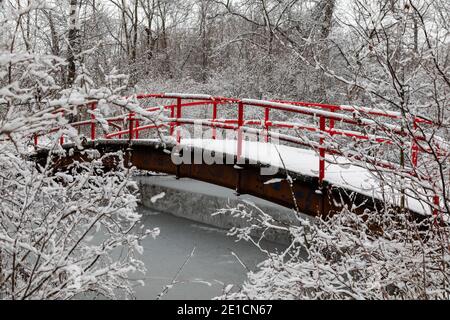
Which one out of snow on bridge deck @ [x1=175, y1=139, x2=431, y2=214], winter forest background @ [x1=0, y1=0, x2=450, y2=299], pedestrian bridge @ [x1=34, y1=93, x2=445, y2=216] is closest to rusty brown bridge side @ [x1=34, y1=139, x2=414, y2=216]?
pedestrian bridge @ [x1=34, y1=93, x2=445, y2=216]

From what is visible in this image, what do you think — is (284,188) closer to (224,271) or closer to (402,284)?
(224,271)

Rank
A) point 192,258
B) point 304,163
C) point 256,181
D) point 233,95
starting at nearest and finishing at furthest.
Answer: point 304,163
point 256,181
point 192,258
point 233,95

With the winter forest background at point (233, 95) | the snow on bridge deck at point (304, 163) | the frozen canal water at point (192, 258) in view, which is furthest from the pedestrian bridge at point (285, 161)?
the frozen canal water at point (192, 258)

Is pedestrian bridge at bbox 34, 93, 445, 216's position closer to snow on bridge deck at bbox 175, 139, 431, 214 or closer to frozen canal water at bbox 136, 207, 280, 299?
snow on bridge deck at bbox 175, 139, 431, 214

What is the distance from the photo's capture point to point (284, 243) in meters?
11.3

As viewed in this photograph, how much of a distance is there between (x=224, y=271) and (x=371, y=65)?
32.5 ft

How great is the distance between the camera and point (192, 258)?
973 cm

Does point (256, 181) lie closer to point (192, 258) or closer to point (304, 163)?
point (304, 163)

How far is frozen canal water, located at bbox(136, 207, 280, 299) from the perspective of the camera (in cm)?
796

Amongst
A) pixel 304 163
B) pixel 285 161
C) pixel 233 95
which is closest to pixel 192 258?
pixel 285 161

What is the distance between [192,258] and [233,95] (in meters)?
11.9

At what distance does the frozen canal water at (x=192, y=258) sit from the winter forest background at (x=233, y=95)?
1.72 ft

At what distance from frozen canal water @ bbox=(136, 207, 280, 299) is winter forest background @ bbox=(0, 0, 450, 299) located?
53cm
